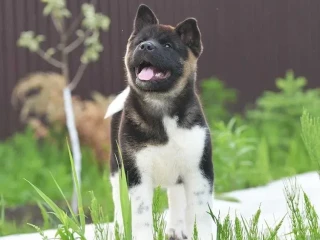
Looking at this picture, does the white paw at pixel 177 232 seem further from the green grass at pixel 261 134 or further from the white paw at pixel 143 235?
the green grass at pixel 261 134

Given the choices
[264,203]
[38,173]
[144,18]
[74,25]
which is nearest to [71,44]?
[74,25]

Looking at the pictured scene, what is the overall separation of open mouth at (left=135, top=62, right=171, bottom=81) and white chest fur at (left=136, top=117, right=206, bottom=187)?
195 millimetres

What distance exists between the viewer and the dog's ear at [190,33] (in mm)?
3139

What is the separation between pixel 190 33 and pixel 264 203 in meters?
2.06

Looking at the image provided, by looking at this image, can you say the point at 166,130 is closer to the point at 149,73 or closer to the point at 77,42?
the point at 149,73

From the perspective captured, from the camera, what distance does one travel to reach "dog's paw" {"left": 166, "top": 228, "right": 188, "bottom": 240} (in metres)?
3.61

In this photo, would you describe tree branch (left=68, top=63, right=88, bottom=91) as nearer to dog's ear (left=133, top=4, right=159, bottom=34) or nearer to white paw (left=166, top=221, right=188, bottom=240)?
white paw (left=166, top=221, right=188, bottom=240)

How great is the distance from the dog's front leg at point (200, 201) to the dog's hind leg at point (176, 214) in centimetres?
38

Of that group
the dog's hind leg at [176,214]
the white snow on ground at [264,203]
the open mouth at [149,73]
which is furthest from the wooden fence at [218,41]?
the open mouth at [149,73]

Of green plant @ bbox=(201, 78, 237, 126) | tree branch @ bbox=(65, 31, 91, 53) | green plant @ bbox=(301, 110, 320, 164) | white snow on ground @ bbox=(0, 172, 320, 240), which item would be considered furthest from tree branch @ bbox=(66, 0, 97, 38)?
green plant @ bbox=(301, 110, 320, 164)

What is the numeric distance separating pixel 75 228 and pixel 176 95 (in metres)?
0.73

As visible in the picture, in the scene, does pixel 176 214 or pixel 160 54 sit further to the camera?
pixel 176 214

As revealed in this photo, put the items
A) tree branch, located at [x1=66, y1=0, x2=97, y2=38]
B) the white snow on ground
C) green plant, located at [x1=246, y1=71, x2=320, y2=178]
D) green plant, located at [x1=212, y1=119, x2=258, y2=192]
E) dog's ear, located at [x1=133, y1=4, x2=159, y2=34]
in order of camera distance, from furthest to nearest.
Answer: tree branch, located at [x1=66, y1=0, x2=97, y2=38], green plant, located at [x1=246, y1=71, x2=320, y2=178], green plant, located at [x1=212, y1=119, x2=258, y2=192], the white snow on ground, dog's ear, located at [x1=133, y1=4, x2=159, y2=34]

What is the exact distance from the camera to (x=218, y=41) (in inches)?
293
